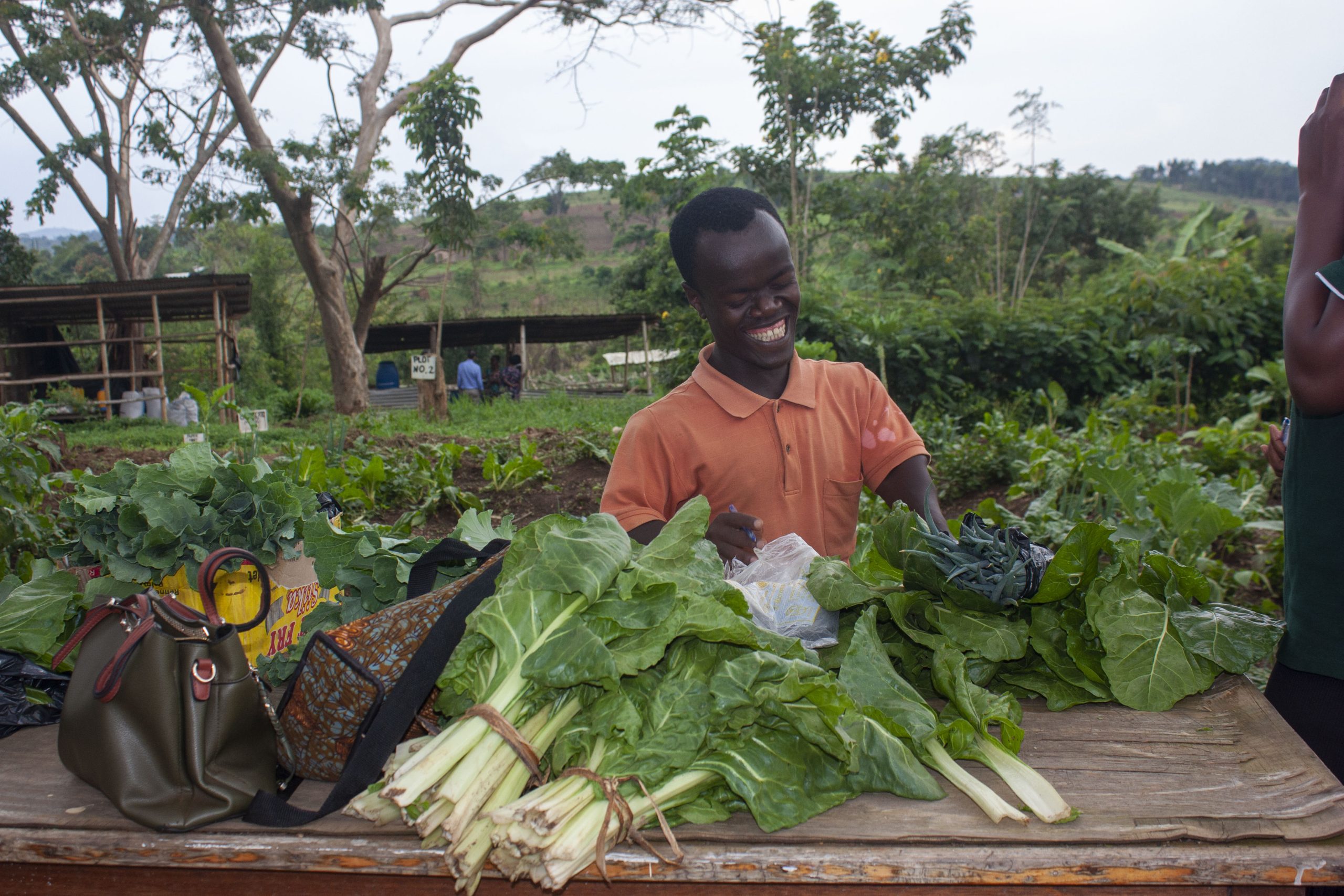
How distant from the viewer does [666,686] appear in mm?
1411

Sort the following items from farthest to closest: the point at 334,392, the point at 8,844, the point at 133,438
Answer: the point at 334,392 → the point at 133,438 → the point at 8,844

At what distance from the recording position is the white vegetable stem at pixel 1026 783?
1.31 meters

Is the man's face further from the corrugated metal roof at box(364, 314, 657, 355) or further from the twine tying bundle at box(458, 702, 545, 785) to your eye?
the corrugated metal roof at box(364, 314, 657, 355)

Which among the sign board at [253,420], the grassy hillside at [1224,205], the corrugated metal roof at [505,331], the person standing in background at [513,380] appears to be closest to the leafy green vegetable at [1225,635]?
the sign board at [253,420]

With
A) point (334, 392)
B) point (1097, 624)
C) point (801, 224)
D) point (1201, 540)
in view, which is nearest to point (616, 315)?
point (334, 392)

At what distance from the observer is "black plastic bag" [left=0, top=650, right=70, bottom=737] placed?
68.2 inches

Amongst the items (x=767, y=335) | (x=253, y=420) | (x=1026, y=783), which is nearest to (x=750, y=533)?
(x=767, y=335)

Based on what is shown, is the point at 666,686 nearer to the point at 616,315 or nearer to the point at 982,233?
the point at 982,233

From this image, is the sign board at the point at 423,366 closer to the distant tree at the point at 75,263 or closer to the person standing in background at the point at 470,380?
the person standing in background at the point at 470,380

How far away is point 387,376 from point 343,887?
25292mm

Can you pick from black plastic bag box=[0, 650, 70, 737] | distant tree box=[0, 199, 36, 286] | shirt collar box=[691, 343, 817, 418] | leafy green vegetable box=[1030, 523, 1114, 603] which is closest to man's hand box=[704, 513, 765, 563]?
shirt collar box=[691, 343, 817, 418]

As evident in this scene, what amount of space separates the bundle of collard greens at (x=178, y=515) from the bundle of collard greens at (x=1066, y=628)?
1392 mm

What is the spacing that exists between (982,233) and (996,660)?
18686mm

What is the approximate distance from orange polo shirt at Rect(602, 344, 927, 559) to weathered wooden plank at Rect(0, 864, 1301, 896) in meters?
0.96
